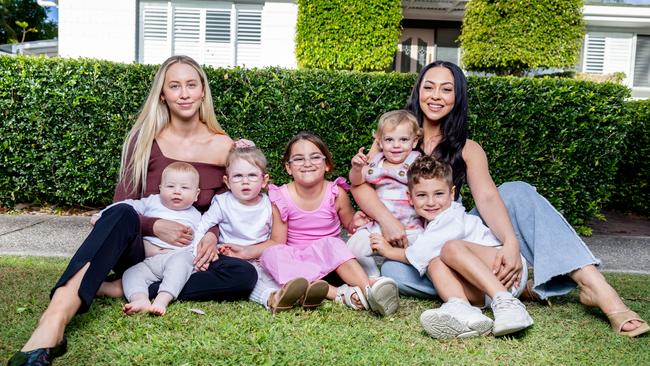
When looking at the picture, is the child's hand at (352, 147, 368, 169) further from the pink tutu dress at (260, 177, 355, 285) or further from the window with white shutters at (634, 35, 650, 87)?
the window with white shutters at (634, 35, 650, 87)

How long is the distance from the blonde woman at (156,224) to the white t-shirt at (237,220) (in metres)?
0.14

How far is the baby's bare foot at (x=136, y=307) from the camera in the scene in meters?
3.06

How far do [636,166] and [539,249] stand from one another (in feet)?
20.9

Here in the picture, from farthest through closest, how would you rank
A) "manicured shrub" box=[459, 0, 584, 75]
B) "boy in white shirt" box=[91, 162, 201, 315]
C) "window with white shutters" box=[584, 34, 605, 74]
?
"window with white shutters" box=[584, 34, 605, 74] < "manicured shrub" box=[459, 0, 584, 75] < "boy in white shirt" box=[91, 162, 201, 315]

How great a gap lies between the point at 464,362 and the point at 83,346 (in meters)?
1.78

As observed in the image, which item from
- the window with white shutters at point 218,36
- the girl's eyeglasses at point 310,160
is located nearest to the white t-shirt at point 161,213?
the girl's eyeglasses at point 310,160

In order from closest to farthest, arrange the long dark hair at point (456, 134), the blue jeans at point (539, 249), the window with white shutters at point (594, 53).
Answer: the blue jeans at point (539, 249), the long dark hair at point (456, 134), the window with white shutters at point (594, 53)

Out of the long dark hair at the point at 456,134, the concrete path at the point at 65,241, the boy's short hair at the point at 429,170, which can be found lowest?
the concrete path at the point at 65,241

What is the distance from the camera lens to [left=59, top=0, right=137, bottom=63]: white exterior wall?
12.1 meters

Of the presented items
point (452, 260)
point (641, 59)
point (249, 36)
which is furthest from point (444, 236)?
point (641, 59)

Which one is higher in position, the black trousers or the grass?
the black trousers

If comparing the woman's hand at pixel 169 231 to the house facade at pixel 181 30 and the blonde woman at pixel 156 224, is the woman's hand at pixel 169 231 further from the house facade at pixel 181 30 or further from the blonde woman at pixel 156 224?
the house facade at pixel 181 30

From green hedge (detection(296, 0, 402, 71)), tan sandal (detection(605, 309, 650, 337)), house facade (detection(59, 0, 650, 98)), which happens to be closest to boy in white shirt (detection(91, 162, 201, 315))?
tan sandal (detection(605, 309, 650, 337))

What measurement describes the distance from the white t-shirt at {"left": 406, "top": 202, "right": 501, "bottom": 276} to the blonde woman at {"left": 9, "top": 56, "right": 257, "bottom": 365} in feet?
3.34
